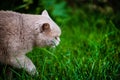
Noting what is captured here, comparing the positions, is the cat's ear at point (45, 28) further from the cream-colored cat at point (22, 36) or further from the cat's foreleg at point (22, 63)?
the cat's foreleg at point (22, 63)

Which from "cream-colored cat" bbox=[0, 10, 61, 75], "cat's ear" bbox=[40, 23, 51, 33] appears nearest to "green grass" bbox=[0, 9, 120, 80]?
"cream-colored cat" bbox=[0, 10, 61, 75]

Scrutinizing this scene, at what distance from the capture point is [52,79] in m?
4.68

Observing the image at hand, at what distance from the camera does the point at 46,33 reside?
16.1ft

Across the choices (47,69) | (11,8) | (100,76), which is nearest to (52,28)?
(47,69)

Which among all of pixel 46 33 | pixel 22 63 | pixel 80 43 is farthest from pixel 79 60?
pixel 80 43

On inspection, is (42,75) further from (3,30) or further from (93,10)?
(93,10)

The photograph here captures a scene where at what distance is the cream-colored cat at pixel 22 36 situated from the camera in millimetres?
4668

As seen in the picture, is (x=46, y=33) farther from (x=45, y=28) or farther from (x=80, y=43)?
(x=80, y=43)

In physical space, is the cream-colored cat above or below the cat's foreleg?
above

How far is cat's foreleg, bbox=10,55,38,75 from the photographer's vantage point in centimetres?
468

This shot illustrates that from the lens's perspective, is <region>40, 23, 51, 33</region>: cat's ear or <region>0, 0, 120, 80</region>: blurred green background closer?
<region>0, 0, 120, 80</region>: blurred green background

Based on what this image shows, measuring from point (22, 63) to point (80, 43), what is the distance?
198 centimetres

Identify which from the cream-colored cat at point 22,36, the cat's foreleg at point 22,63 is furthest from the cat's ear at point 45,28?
the cat's foreleg at point 22,63

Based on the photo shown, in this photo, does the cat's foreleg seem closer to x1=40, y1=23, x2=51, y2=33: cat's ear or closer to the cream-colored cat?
the cream-colored cat
